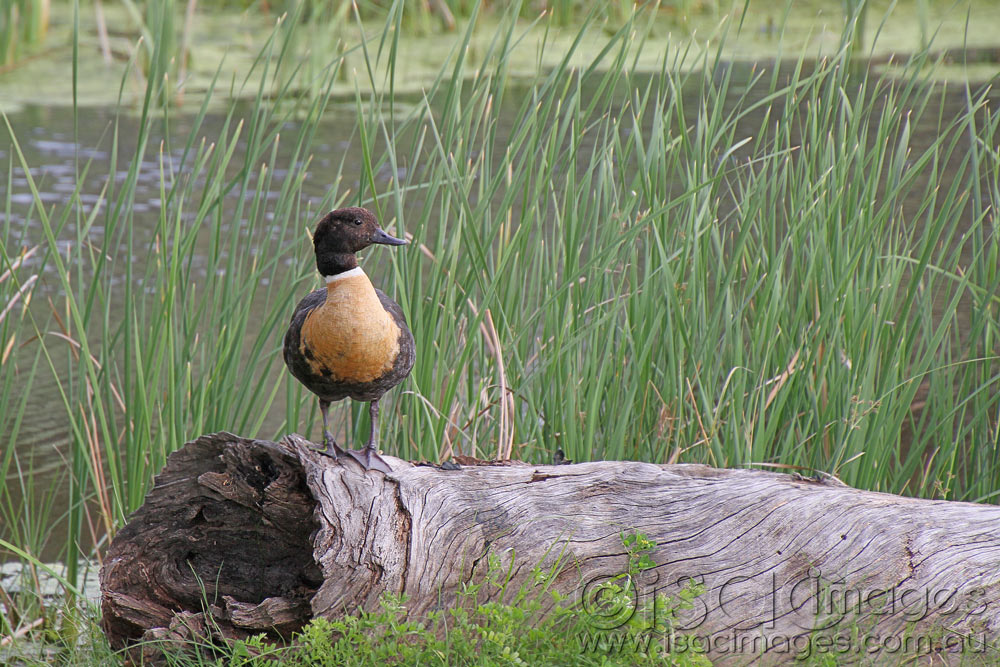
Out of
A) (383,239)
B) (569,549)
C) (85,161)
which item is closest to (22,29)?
(85,161)

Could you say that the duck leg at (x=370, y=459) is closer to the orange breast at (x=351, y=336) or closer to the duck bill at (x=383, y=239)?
the orange breast at (x=351, y=336)

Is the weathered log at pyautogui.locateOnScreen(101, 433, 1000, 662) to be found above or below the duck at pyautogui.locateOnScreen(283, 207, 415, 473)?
below

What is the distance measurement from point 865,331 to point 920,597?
2.56 ft

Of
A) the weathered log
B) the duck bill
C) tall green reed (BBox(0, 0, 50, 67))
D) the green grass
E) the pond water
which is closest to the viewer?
the weathered log

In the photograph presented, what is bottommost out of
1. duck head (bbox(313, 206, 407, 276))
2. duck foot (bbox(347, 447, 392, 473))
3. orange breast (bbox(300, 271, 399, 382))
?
duck foot (bbox(347, 447, 392, 473))

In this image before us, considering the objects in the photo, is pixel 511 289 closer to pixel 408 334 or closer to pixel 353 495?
pixel 408 334

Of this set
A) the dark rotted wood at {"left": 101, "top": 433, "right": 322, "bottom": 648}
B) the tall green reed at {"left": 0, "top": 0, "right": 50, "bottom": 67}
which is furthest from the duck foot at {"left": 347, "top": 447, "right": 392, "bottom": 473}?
the tall green reed at {"left": 0, "top": 0, "right": 50, "bottom": 67}

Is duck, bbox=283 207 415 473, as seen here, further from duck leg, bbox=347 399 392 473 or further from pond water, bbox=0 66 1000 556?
pond water, bbox=0 66 1000 556

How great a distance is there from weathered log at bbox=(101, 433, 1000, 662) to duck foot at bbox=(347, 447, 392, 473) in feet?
0.07

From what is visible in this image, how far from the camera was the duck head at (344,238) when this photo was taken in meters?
1.92

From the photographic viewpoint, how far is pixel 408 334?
6.40 feet

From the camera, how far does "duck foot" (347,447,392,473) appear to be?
1.95 metres

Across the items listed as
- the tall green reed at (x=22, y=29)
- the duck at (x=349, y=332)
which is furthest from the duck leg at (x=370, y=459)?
the tall green reed at (x=22, y=29)

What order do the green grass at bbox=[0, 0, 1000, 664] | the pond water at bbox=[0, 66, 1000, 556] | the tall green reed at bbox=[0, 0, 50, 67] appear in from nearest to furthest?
the green grass at bbox=[0, 0, 1000, 664] → the pond water at bbox=[0, 66, 1000, 556] → the tall green reed at bbox=[0, 0, 50, 67]
